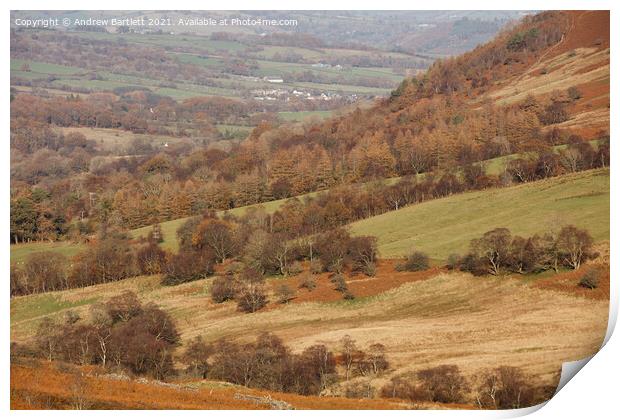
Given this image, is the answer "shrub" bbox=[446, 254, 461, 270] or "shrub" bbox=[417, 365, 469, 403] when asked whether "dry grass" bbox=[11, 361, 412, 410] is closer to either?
"shrub" bbox=[417, 365, 469, 403]

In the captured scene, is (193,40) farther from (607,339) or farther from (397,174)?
(607,339)

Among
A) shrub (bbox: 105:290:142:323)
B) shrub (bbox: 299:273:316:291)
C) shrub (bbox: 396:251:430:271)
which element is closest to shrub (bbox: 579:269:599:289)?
shrub (bbox: 396:251:430:271)

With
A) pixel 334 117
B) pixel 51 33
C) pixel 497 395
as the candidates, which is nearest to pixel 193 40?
pixel 51 33

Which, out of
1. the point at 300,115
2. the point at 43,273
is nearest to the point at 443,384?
the point at 43,273

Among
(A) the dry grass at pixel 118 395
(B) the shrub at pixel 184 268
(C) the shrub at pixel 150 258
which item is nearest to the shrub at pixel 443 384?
(A) the dry grass at pixel 118 395

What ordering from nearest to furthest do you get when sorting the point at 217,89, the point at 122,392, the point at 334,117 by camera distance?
the point at 122,392
the point at 217,89
the point at 334,117

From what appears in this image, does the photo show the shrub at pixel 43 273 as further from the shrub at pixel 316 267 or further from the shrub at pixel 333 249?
the shrub at pixel 333 249
